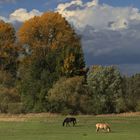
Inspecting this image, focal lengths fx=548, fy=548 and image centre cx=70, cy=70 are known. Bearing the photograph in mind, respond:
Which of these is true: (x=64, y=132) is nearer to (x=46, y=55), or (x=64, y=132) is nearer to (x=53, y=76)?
(x=53, y=76)

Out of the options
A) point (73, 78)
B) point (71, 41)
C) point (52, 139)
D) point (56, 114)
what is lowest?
point (52, 139)

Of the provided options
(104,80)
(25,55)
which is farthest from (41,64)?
(104,80)

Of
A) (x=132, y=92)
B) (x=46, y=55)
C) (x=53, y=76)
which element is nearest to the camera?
(x=53, y=76)

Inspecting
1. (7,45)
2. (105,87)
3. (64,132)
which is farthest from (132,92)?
(64,132)

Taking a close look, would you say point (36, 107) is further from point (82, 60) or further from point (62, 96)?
point (82, 60)

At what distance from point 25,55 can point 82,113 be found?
2674 centimetres

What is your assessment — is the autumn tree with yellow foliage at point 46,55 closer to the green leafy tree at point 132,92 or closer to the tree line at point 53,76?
the tree line at point 53,76

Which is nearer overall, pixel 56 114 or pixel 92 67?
pixel 56 114

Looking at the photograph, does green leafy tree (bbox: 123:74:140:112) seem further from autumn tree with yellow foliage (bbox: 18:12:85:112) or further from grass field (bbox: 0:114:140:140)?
grass field (bbox: 0:114:140:140)

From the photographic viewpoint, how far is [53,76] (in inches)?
5458

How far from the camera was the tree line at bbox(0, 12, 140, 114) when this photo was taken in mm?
129750

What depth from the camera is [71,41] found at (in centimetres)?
14462

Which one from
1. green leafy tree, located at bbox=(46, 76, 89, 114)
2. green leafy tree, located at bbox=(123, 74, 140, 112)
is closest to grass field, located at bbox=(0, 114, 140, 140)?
green leafy tree, located at bbox=(46, 76, 89, 114)

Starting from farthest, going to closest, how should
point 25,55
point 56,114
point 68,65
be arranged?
point 25,55
point 68,65
point 56,114
